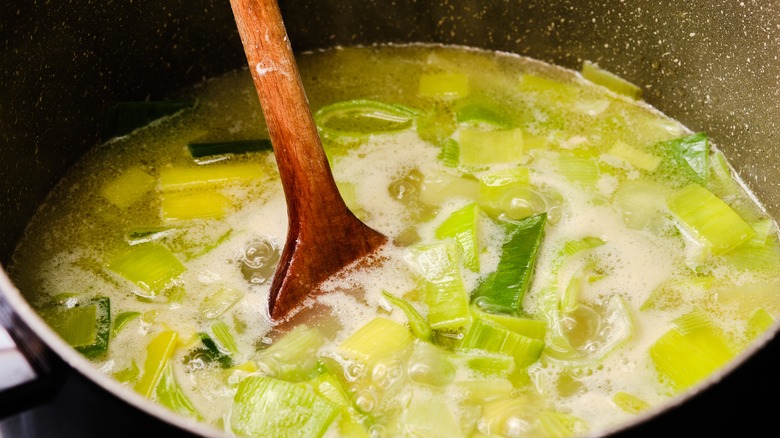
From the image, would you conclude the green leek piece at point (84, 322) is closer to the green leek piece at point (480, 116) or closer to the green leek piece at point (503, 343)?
the green leek piece at point (503, 343)

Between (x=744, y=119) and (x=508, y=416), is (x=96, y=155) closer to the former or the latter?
(x=508, y=416)

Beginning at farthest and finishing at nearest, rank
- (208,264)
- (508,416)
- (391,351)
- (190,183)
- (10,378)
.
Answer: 1. (190,183)
2. (208,264)
3. (391,351)
4. (508,416)
5. (10,378)

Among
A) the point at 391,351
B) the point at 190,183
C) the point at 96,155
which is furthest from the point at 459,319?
the point at 96,155

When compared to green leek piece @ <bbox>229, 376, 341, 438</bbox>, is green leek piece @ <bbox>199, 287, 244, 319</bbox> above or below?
above

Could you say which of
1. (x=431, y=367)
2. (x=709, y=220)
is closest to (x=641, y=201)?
(x=709, y=220)

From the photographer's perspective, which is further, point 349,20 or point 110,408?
point 349,20

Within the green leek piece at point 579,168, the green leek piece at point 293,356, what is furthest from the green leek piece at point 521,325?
the green leek piece at point 579,168

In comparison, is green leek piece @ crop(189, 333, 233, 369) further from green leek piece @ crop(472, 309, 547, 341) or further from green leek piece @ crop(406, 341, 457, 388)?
green leek piece @ crop(472, 309, 547, 341)

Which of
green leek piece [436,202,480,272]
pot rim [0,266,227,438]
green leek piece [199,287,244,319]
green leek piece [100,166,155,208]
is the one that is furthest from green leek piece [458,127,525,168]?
pot rim [0,266,227,438]
